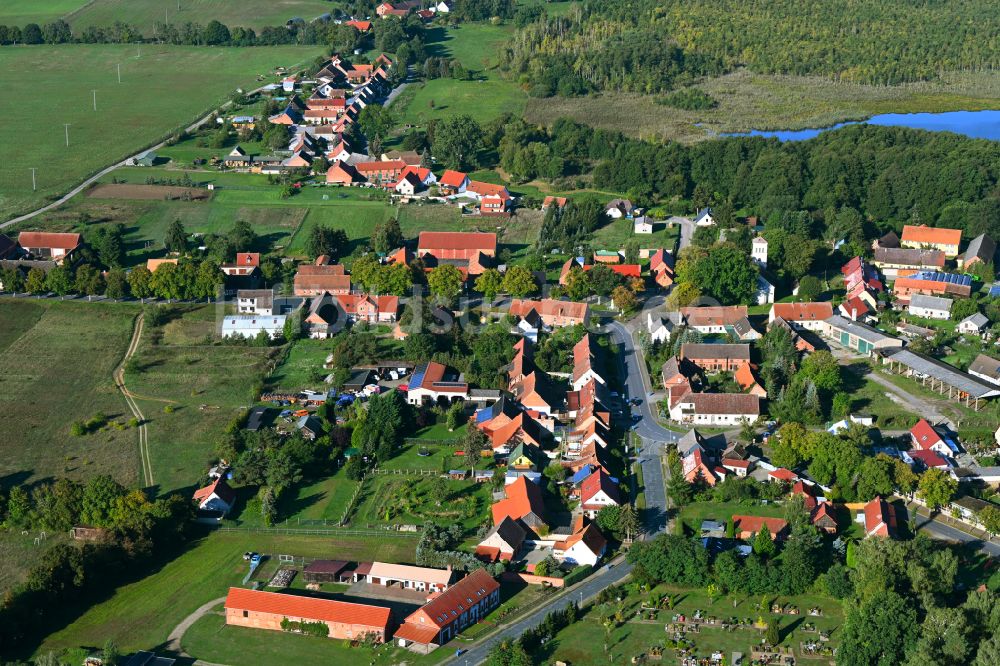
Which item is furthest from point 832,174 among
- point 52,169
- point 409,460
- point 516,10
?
point 516,10

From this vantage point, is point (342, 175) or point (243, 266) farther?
point (342, 175)

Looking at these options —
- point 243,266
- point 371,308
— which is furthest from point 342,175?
point 371,308

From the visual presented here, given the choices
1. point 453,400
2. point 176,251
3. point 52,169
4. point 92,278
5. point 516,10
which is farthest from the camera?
point 516,10

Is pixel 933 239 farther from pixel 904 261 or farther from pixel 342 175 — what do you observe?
pixel 342 175

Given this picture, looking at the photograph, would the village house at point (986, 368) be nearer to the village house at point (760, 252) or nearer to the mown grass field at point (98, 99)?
the village house at point (760, 252)

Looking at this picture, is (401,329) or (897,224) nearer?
(401,329)

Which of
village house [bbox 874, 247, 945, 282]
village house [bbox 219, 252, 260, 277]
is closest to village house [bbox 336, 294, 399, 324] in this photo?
village house [bbox 219, 252, 260, 277]

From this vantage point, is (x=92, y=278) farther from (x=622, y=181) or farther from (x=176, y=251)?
(x=622, y=181)
